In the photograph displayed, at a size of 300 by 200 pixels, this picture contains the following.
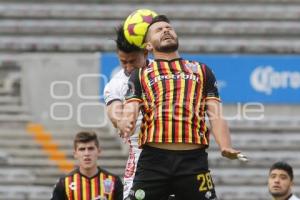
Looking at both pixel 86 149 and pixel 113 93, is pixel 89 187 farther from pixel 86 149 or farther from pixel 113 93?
pixel 113 93

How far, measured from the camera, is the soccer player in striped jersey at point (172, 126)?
17.1 feet

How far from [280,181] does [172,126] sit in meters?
2.78

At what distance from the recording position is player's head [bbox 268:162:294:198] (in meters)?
7.79

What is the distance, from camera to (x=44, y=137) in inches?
454

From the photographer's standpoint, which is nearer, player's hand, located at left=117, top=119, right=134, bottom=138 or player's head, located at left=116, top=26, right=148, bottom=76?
player's hand, located at left=117, top=119, right=134, bottom=138

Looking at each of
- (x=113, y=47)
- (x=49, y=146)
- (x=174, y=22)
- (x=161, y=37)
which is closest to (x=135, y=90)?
(x=161, y=37)

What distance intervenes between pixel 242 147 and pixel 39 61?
262cm

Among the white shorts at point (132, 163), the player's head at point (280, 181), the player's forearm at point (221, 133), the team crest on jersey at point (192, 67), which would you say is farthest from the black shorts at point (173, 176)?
the player's head at point (280, 181)

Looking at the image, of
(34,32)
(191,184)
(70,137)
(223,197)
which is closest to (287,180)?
(191,184)

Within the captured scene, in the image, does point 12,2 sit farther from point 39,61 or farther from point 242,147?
point 242,147

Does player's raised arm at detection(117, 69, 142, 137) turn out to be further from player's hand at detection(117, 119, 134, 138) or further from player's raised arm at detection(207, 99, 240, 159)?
player's raised arm at detection(207, 99, 240, 159)

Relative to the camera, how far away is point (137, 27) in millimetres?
6043

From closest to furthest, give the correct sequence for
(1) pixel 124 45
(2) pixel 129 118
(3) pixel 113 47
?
(2) pixel 129 118 < (1) pixel 124 45 < (3) pixel 113 47

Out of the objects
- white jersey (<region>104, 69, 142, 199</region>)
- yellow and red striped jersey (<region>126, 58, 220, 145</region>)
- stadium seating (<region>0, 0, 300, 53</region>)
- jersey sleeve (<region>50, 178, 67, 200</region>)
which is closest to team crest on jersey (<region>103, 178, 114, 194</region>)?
jersey sleeve (<region>50, 178, 67, 200</region>)
